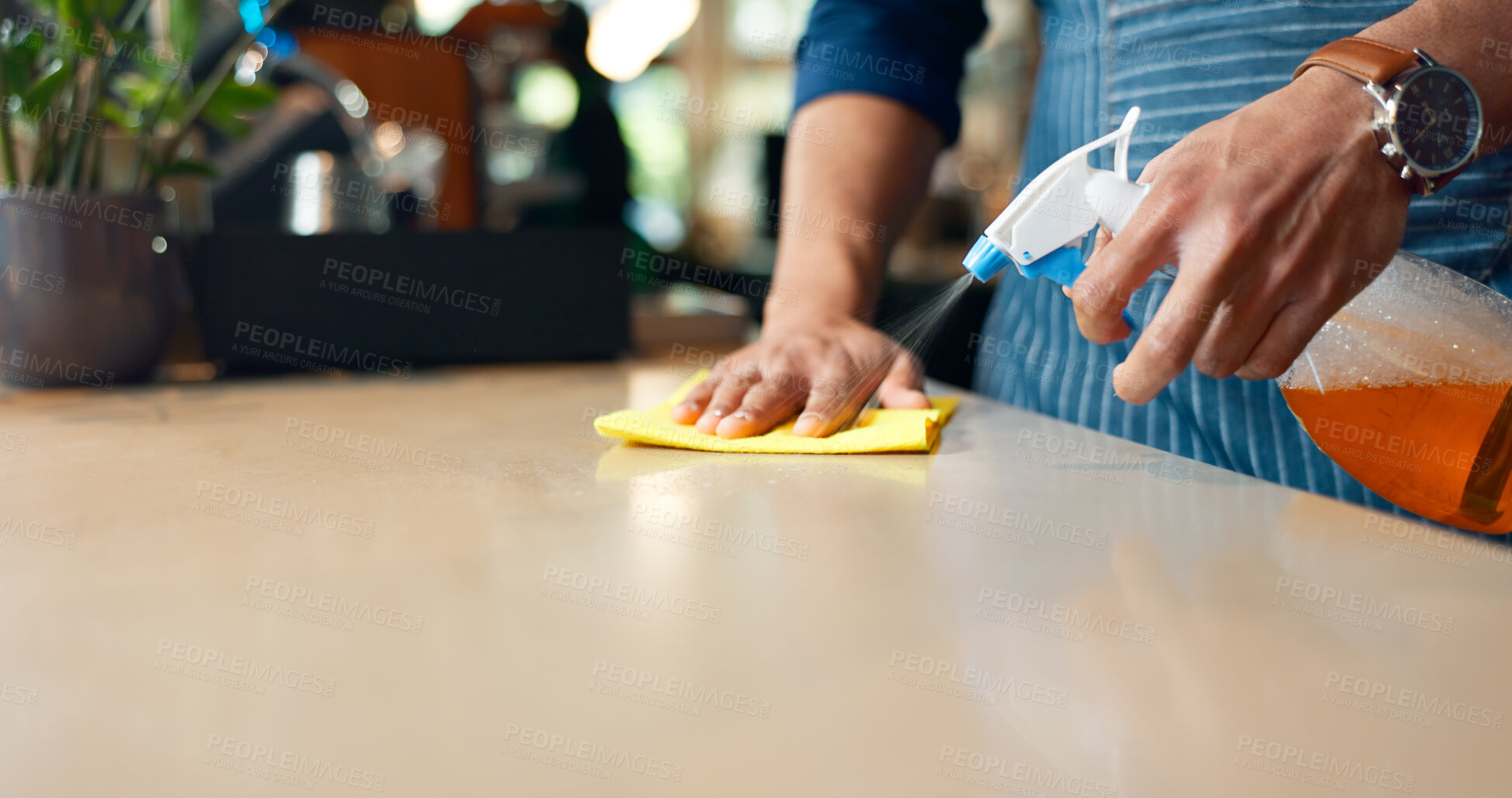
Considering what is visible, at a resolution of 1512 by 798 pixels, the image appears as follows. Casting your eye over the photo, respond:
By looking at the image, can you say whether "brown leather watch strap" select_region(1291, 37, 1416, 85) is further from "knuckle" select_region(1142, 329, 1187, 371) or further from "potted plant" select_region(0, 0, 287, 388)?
"potted plant" select_region(0, 0, 287, 388)

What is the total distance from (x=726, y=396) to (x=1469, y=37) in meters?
0.49

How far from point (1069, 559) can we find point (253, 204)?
4.24 ft

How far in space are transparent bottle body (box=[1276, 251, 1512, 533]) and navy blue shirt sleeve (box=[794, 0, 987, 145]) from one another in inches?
20.1

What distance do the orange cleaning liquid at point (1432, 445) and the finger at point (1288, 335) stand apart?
8cm

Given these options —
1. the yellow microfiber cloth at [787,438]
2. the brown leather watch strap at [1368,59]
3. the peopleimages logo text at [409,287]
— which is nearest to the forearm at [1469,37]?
the brown leather watch strap at [1368,59]

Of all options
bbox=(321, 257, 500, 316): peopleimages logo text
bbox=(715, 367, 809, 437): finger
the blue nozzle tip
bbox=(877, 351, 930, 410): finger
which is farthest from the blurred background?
the blue nozzle tip

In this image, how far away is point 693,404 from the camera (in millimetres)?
756

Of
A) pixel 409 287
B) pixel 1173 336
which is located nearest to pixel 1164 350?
pixel 1173 336

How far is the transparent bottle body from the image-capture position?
538 mm

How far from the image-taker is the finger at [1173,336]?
0.51m

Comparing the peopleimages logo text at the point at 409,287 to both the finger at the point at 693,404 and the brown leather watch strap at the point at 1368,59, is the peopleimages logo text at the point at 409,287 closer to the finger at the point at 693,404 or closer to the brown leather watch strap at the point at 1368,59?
the finger at the point at 693,404

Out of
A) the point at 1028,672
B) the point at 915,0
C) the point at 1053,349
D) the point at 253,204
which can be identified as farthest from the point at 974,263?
the point at 253,204

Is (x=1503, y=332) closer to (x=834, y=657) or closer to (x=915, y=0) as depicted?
(x=834, y=657)

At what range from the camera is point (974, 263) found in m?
0.58
